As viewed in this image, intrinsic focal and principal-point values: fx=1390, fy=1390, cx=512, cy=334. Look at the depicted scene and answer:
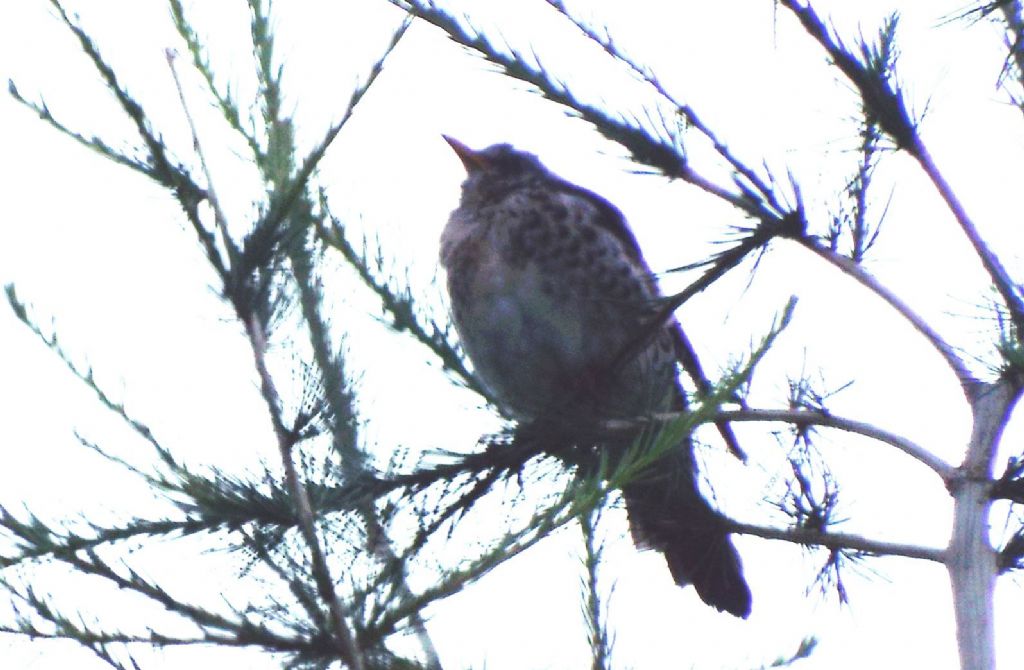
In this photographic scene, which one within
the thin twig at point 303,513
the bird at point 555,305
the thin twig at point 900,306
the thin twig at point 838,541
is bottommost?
the thin twig at point 303,513

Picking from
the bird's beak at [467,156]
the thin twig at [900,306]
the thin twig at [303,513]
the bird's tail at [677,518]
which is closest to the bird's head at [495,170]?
the bird's beak at [467,156]

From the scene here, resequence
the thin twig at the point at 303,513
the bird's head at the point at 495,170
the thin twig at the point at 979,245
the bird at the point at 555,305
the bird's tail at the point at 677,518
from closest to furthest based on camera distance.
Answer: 1. the thin twig at the point at 303,513
2. the thin twig at the point at 979,245
3. the bird's tail at the point at 677,518
4. the bird at the point at 555,305
5. the bird's head at the point at 495,170

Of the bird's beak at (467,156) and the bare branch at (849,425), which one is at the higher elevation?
the bird's beak at (467,156)

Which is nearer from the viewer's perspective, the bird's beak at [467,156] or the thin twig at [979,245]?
the thin twig at [979,245]

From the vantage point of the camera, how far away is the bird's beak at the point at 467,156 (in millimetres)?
4332

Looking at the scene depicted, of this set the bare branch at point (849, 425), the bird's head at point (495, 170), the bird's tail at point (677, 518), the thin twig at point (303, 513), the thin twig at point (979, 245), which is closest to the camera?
the thin twig at point (303, 513)

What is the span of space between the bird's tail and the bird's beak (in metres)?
1.58

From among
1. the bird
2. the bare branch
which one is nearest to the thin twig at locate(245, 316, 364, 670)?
the bare branch

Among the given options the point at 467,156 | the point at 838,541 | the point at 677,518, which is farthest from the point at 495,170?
the point at 838,541

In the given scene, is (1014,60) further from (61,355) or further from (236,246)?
(61,355)

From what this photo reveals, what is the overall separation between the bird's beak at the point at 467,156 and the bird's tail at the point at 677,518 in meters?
1.58

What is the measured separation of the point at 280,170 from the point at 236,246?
0.45 feet

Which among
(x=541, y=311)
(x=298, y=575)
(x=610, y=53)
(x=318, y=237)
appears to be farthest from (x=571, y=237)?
(x=298, y=575)

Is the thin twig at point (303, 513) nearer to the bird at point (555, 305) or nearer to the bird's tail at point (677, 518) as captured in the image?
the bird's tail at point (677, 518)
